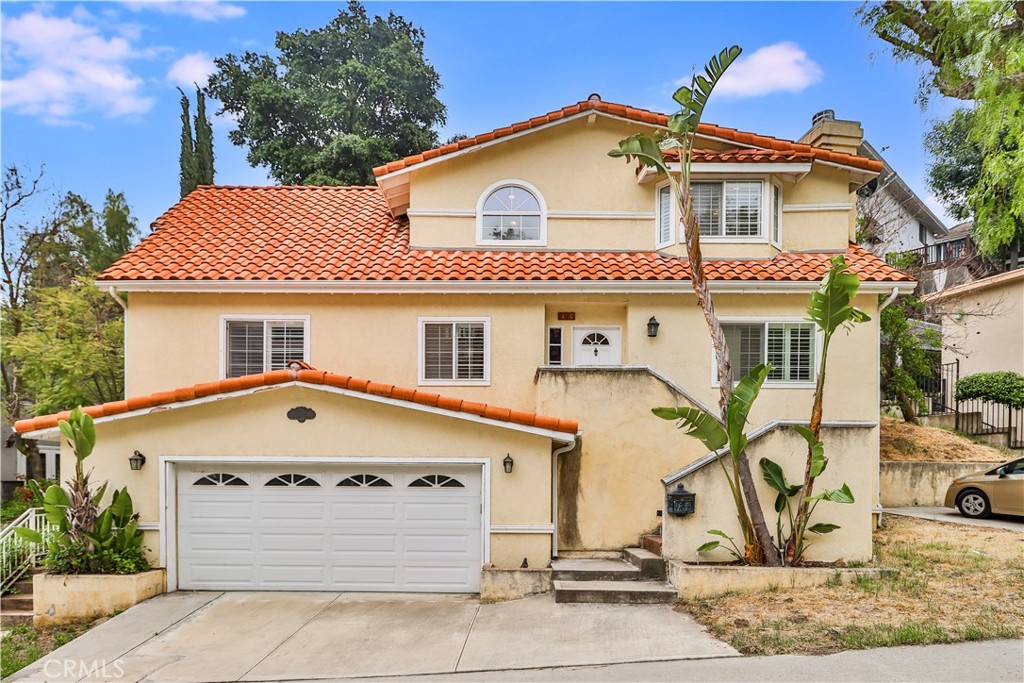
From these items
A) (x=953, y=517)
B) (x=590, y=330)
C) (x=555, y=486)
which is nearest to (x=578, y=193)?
(x=590, y=330)

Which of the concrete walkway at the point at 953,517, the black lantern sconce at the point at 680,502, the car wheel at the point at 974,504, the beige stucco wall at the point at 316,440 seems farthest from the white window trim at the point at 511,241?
the car wheel at the point at 974,504

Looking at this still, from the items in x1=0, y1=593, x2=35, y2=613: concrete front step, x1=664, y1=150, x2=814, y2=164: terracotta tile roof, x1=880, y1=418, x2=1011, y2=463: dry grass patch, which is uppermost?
x1=664, y1=150, x2=814, y2=164: terracotta tile roof

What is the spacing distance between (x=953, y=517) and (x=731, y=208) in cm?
810

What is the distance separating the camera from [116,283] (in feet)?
36.6

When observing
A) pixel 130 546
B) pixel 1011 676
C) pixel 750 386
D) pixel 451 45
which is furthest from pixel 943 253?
pixel 130 546

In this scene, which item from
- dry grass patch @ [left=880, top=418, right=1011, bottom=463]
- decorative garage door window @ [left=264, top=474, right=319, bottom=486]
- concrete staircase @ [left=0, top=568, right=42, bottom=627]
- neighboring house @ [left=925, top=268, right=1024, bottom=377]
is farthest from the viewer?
neighboring house @ [left=925, top=268, right=1024, bottom=377]

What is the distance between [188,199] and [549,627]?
1269 cm

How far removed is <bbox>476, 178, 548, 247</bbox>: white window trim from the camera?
12539 mm

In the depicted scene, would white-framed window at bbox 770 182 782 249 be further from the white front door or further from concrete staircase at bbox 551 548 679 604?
concrete staircase at bbox 551 548 679 604

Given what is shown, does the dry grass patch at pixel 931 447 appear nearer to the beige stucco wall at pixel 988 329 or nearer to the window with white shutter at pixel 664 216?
the beige stucco wall at pixel 988 329

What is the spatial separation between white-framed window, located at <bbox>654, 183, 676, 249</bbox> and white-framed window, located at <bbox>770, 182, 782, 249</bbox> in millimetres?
1994

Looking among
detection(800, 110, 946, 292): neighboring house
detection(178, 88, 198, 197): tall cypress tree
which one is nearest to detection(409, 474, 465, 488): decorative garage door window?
detection(800, 110, 946, 292): neighboring house

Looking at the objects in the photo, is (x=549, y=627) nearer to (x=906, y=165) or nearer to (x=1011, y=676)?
(x=1011, y=676)

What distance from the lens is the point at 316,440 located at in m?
9.55
